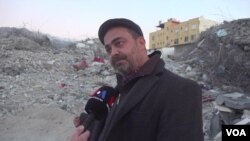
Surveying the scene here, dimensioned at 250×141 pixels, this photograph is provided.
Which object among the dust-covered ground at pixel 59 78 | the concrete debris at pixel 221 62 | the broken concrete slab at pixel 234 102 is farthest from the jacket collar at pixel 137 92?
the concrete debris at pixel 221 62

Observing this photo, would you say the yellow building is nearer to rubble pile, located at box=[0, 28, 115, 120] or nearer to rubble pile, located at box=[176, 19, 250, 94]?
rubble pile, located at box=[176, 19, 250, 94]

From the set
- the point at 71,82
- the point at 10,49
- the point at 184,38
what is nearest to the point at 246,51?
the point at 71,82

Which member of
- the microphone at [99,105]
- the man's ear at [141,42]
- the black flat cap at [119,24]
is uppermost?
the black flat cap at [119,24]

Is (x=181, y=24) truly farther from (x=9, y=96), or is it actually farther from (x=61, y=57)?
(x=9, y=96)

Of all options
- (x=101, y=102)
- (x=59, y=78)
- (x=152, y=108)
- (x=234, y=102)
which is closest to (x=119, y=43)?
(x=101, y=102)

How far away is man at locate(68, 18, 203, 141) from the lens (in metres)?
1.39

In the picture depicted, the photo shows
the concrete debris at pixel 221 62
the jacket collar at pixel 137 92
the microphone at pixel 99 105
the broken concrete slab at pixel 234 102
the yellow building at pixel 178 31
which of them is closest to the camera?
the jacket collar at pixel 137 92

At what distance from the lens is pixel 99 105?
171cm

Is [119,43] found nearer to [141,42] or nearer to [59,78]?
[141,42]

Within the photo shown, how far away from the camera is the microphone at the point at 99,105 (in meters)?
1.71

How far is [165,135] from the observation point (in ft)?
4.56

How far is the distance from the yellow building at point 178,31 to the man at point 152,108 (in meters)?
22.2

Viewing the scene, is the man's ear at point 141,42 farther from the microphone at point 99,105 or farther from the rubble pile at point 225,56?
the rubble pile at point 225,56

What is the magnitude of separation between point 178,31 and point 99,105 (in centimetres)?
2681
